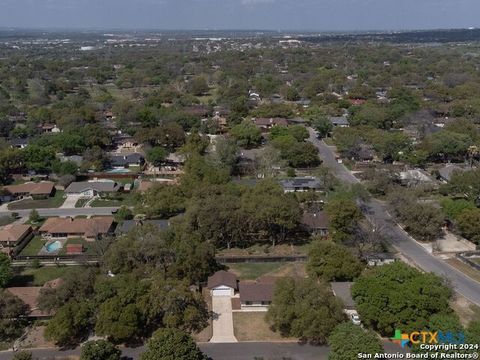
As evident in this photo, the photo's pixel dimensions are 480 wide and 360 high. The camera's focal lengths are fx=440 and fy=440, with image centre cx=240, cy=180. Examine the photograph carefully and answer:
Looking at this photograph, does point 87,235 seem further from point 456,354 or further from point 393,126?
point 393,126

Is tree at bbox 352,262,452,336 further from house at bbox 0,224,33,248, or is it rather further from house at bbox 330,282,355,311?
house at bbox 0,224,33,248

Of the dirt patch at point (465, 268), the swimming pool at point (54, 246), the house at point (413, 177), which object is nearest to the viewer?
the dirt patch at point (465, 268)

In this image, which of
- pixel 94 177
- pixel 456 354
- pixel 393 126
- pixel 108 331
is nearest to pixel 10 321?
pixel 108 331

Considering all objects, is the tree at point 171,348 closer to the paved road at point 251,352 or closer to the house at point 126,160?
the paved road at point 251,352

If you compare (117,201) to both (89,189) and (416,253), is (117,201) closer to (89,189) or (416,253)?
(89,189)

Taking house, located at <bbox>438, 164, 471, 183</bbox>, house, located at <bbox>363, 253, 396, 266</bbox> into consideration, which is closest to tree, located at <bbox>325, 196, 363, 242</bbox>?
house, located at <bbox>363, 253, 396, 266</bbox>

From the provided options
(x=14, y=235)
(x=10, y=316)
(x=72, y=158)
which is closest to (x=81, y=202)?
(x=14, y=235)

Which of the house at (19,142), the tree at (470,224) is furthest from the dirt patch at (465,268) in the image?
the house at (19,142)
